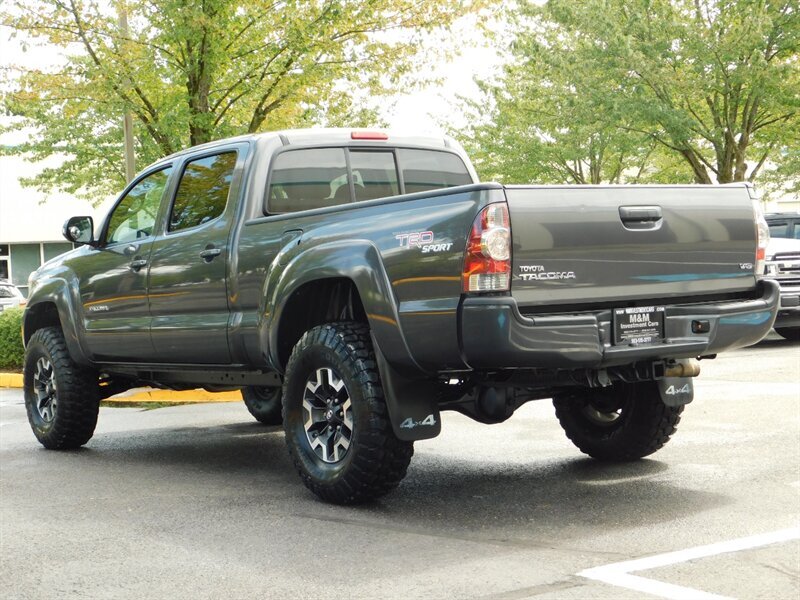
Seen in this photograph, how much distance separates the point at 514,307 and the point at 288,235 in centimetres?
169

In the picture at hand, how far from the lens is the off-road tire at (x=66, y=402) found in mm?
8500

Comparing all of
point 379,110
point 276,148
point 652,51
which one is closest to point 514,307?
point 276,148

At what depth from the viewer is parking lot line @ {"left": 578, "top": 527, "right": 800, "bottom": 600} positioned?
4.34m

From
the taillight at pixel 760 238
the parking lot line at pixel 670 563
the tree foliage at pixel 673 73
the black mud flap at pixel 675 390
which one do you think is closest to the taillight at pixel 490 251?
the parking lot line at pixel 670 563

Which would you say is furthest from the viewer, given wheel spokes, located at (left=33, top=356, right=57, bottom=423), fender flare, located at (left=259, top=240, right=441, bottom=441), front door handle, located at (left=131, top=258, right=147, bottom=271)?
wheel spokes, located at (left=33, top=356, right=57, bottom=423)

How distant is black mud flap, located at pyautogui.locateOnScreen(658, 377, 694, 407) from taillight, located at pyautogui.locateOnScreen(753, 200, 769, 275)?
75 cm

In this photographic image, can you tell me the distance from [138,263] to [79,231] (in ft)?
2.78

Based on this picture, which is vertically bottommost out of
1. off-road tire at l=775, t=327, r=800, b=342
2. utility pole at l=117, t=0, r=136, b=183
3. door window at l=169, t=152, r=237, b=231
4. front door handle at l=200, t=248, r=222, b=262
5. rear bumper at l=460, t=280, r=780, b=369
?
off-road tire at l=775, t=327, r=800, b=342

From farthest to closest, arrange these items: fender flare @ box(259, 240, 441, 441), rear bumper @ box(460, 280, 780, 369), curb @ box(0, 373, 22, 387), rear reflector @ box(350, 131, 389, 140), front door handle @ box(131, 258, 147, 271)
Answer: curb @ box(0, 373, 22, 387)
front door handle @ box(131, 258, 147, 271)
rear reflector @ box(350, 131, 389, 140)
fender flare @ box(259, 240, 441, 441)
rear bumper @ box(460, 280, 780, 369)

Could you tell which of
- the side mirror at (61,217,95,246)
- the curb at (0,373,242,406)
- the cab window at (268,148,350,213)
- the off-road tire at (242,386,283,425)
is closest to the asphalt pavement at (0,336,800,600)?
the off-road tire at (242,386,283,425)

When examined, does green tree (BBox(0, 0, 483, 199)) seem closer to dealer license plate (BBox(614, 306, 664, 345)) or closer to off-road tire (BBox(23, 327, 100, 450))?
off-road tire (BBox(23, 327, 100, 450))

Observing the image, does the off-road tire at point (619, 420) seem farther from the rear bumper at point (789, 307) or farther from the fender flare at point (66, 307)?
the rear bumper at point (789, 307)

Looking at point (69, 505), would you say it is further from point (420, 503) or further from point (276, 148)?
point (276, 148)

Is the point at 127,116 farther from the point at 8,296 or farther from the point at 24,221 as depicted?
the point at 24,221
